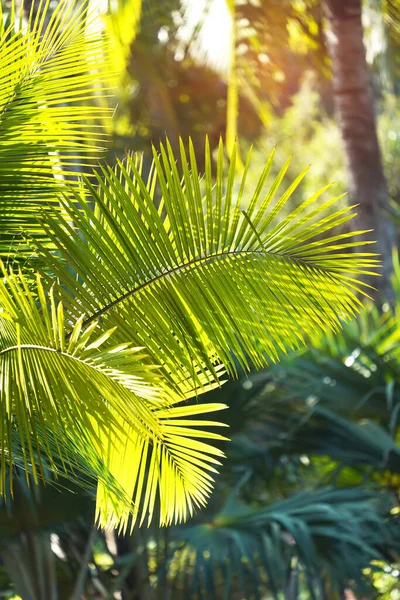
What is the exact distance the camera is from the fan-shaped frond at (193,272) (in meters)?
2.22

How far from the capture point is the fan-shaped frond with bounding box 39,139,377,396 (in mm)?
2221

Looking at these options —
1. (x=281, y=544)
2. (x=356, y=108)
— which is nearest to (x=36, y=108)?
(x=281, y=544)

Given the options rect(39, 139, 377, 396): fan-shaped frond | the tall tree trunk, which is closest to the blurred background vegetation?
the tall tree trunk

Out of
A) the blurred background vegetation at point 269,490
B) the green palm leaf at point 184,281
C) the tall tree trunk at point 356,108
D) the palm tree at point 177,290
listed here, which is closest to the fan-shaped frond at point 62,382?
the palm tree at point 177,290

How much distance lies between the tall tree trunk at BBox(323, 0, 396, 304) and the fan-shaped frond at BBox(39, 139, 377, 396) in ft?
18.3

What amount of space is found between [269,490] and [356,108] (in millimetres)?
3919

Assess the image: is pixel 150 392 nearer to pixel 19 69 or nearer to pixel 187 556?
pixel 19 69

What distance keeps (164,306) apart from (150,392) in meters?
0.47

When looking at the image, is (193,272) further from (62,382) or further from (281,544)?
(281,544)

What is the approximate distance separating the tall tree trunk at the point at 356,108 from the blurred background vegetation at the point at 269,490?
1.04ft

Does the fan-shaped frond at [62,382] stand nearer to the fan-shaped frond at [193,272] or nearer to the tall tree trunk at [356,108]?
the fan-shaped frond at [193,272]

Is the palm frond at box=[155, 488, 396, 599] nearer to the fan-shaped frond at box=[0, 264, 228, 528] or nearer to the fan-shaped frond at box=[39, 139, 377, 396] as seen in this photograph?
the fan-shaped frond at box=[39, 139, 377, 396]

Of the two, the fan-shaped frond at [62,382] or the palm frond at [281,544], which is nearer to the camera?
the fan-shaped frond at [62,382]

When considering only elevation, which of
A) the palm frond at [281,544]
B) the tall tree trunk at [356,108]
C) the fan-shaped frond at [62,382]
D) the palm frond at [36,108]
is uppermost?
the tall tree trunk at [356,108]
